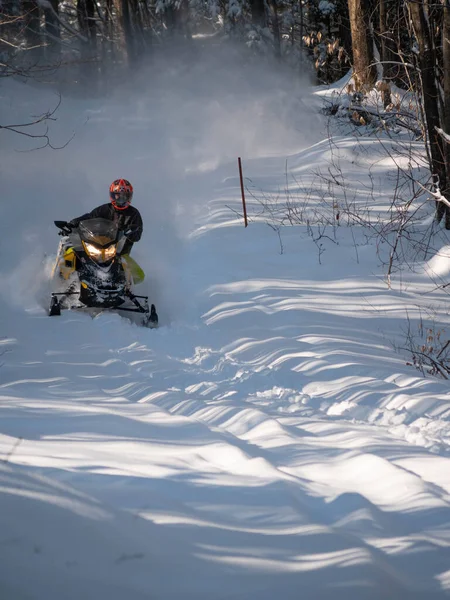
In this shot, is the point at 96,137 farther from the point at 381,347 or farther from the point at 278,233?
the point at 381,347

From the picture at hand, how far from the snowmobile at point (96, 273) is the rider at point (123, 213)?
0.37 meters

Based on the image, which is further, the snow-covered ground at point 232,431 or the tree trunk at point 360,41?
the tree trunk at point 360,41

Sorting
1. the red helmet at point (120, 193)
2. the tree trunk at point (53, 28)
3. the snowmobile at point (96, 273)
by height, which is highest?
the tree trunk at point (53, 28)

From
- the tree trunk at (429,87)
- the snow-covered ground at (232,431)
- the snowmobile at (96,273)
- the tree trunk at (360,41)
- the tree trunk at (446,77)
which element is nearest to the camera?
the snow-covered ground at (232,431)

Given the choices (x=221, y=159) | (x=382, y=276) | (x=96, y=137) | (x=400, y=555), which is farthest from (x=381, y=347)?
(x=96, y=137)

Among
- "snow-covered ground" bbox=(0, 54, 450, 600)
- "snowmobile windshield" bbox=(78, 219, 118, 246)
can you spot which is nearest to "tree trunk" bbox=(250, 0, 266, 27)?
"snow-covered ground" bbox=(0, 54, 450, 600)

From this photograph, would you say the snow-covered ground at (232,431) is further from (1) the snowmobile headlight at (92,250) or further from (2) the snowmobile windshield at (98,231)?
(2) the snowmobile windshield at (98,231)

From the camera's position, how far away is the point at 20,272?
392 inches

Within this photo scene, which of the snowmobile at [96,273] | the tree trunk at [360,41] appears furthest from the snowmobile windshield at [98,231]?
the tree trunk at [360,41]

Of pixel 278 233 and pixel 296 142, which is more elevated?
pixel 296 142

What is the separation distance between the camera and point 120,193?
9.37 m

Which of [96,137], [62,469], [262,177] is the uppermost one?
[96,137]

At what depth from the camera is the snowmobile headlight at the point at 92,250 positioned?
8.34m

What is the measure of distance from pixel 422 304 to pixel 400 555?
5.61 m
